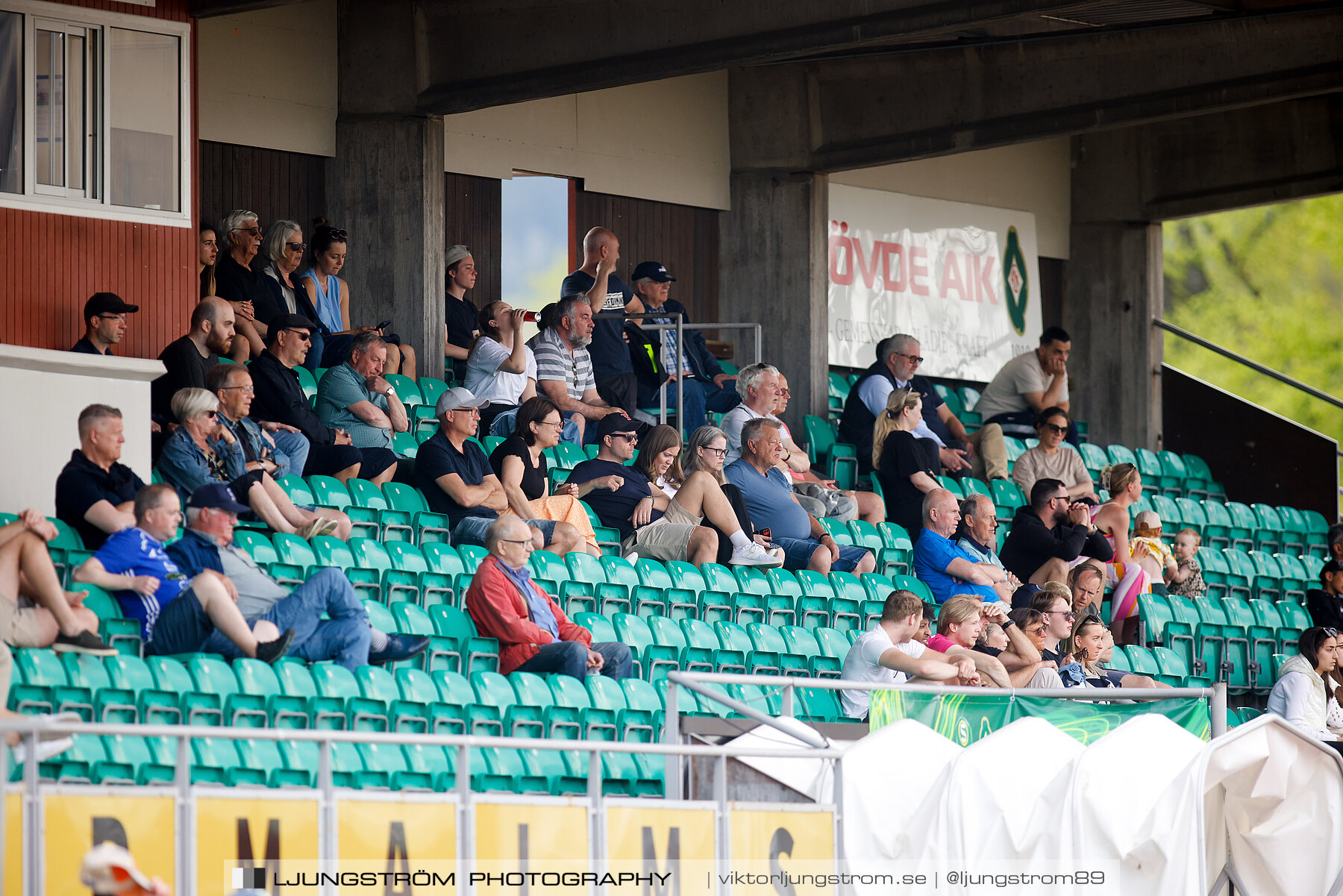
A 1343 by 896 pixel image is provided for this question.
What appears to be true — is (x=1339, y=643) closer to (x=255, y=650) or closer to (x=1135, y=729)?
(x=1135, y=729)

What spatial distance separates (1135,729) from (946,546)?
316 cm

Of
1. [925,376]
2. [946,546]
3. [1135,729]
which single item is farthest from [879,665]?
[925,376]

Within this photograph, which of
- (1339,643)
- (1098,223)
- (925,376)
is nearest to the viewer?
(1339,643)

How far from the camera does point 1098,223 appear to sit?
16.3m

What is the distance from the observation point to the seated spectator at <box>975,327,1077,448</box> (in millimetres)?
13336

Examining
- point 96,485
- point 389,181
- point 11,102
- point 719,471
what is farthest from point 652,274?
point 96,485

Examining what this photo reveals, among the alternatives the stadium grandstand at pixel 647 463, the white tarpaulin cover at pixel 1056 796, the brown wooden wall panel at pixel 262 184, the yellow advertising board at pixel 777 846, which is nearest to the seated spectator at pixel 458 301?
the stadium grandstand at pixel 647 463

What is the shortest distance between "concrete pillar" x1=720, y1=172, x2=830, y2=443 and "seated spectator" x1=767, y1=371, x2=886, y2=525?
2.14 metres

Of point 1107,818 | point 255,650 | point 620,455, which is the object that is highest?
point 620,455

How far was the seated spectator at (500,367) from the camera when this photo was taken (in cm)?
1051

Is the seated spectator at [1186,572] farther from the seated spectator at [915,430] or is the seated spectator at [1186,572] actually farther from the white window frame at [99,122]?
the white window frame at [99,122]

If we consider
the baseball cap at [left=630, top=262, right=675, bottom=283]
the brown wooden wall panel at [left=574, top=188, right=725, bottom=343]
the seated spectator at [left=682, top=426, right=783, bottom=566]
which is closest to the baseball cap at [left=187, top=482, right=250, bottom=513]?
the seated spectator at [left=682, top=426, right=783, bottom=566]

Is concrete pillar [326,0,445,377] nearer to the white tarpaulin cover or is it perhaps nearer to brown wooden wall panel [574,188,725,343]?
brown wooden wall panel [574,188,725,343]

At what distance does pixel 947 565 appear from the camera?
988cm
